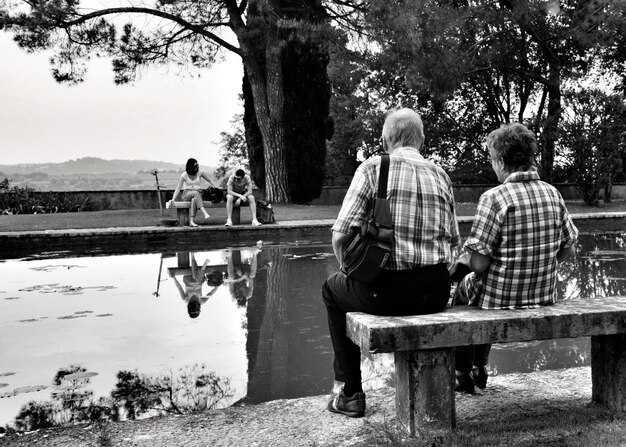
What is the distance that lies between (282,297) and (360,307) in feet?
12.2

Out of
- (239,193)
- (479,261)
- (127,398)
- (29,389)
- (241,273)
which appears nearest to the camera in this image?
(479,261)

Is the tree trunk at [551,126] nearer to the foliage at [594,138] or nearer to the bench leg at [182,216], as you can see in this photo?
the foliage at [594,138]

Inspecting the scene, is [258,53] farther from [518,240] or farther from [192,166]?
[518,240]

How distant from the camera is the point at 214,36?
19.2 meters

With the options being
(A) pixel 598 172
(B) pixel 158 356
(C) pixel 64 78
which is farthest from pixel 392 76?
(B) pixel 158 356

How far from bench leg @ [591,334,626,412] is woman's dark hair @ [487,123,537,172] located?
0.78 meters

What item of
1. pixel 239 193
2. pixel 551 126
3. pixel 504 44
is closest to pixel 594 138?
pixel 551 126

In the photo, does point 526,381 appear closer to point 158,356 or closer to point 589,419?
point 589,419

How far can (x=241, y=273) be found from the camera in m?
8.38

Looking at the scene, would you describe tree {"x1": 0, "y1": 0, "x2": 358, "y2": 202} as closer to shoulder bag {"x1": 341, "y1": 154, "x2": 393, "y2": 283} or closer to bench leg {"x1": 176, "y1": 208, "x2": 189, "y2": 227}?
bench leg {"x1": 176, "y1": 208, "x2": 189, "y2": 227}

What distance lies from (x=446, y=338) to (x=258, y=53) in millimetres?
17757

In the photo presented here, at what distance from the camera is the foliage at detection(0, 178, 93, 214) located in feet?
64.4

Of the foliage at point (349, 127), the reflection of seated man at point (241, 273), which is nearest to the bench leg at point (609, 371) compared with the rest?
the reflection of seated man at point (241, 273)

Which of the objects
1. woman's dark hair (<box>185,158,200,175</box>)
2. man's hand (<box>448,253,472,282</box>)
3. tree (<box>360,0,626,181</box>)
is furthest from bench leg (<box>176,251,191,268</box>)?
tree (<box>360,0,626,181</box>)
